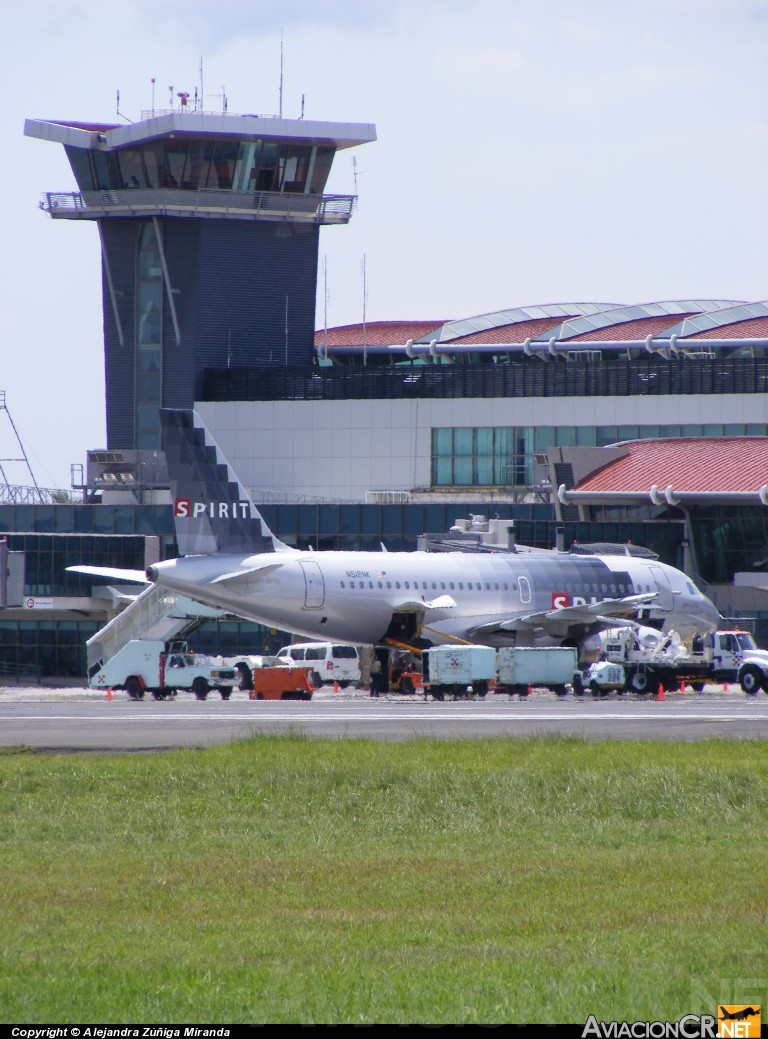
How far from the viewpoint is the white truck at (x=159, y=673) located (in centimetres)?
5862

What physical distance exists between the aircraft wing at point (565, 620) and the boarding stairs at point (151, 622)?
1333 centimetres

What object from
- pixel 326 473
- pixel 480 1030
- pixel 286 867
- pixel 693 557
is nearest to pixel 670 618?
pixel 693 557

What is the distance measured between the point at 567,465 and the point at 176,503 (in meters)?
32.8

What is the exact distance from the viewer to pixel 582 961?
41.2 ft

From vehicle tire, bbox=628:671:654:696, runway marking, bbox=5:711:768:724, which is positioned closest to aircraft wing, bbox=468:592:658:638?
vehicle tire, bbox=628:671:654:696

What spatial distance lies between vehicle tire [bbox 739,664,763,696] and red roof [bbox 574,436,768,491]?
2525cm

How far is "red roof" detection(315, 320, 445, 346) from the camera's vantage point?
117 m

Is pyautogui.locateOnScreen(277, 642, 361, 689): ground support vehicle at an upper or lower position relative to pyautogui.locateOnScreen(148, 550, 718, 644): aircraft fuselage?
lower

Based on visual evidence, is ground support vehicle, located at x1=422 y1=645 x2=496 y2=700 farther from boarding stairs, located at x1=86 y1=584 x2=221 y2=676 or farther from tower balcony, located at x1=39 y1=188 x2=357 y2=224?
tower balcony, located at x1=39 y1=188 x2=357 y2=224

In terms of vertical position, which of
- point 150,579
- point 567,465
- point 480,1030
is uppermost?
point 567,465

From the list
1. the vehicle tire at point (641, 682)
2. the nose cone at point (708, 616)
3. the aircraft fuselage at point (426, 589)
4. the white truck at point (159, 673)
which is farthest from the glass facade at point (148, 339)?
the vehicle tire at point (641, 682)

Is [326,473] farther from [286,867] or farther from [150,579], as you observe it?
[286,867]

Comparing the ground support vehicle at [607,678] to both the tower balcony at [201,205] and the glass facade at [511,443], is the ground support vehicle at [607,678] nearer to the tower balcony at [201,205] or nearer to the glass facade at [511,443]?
the glass facade at [511,443]

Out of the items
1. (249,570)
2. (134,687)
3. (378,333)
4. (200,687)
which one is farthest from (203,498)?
(378,333)
